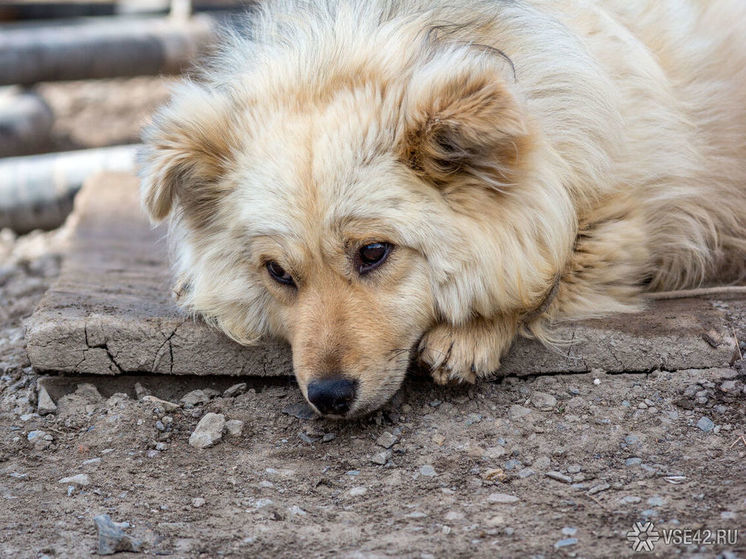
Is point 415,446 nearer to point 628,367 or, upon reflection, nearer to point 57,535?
point 628,367

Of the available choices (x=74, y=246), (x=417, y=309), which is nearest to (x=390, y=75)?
(x=417, y=309)

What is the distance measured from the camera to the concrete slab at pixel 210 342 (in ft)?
11.1

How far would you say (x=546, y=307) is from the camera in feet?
11.2

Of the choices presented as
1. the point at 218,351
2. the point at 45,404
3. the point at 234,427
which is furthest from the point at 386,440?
the point at 45,404

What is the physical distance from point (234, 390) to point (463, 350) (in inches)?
38.5

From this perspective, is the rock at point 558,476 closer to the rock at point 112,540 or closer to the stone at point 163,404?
the rock at point 112,540

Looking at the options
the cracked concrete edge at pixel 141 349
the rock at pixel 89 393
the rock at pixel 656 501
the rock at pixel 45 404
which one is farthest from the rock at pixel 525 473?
the rock at pixel 45 404

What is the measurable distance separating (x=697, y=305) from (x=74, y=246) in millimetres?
3193

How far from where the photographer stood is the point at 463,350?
Answer: 330cm

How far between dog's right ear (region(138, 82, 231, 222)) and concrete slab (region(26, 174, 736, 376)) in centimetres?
49

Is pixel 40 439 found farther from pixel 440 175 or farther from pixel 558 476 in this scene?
pixel 558 476

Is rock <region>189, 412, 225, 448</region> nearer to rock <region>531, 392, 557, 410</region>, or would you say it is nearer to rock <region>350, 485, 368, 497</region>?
rock <region>350, 485, 368, 497</region>

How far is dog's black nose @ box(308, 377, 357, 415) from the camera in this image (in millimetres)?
2955

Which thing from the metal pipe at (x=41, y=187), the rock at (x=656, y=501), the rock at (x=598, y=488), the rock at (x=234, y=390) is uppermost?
the rock at (x=656, y=501)
